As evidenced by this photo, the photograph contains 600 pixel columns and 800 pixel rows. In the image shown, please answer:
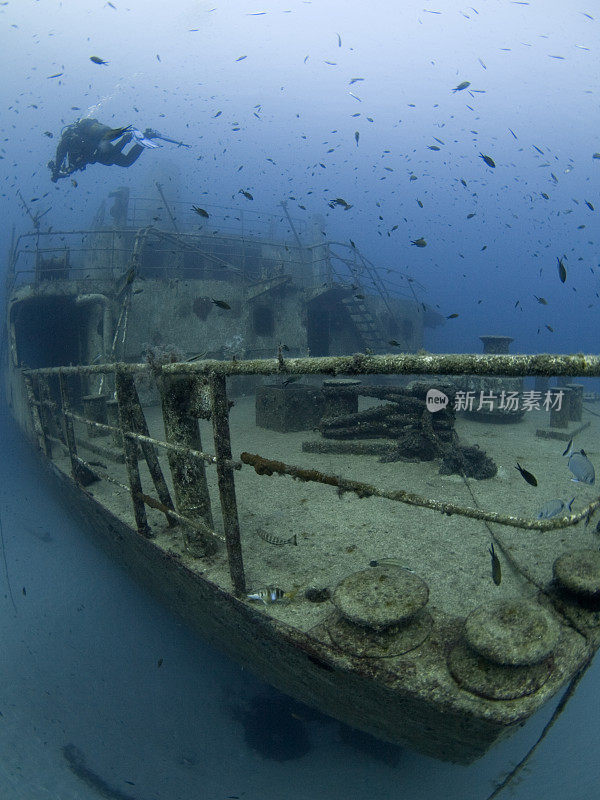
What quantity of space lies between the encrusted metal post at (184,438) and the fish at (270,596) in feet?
2.74

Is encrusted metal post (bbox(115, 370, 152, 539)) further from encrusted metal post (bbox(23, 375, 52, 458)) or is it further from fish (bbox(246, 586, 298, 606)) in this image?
encrusted metal post (bbox(23, 375, 52, 458))

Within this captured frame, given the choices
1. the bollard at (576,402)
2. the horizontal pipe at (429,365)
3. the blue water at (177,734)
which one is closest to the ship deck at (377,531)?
the horizontal pipe at (429,365)

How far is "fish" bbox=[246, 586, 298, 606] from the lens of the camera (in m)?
2.63

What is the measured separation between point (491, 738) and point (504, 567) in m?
1.42

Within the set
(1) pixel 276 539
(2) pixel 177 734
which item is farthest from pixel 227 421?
(2) pixel 177 734

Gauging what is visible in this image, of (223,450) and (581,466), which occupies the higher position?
(223,450)

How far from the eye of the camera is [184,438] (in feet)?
10.4

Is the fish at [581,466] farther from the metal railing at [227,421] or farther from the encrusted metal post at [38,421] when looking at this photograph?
the encrusted metal post at [38,421]

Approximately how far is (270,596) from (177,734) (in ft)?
7.76

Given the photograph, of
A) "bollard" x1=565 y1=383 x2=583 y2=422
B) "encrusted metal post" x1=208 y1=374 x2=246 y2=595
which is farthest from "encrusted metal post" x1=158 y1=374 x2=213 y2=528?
"bollard" x1=565 y1=383 x2=583 y2=422

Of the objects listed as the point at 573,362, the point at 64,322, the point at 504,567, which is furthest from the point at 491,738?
the point at 64,322

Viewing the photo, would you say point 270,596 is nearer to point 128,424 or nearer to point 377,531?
point 377,531

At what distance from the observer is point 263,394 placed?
890 centimetres

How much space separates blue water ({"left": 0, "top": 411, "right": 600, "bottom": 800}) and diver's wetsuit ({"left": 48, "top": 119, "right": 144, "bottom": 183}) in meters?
16.6
